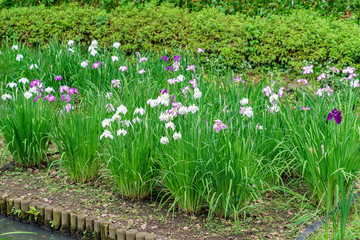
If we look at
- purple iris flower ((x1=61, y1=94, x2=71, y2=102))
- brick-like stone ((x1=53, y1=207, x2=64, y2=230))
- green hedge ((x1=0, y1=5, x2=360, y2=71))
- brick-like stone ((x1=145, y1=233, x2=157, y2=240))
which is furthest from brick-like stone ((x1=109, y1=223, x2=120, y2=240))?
green hedge ((x1=0, y1=5, x2=360, y2=71))

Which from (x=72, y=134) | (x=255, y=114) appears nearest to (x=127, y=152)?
(x=72, y=134)

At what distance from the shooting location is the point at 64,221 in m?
3.92

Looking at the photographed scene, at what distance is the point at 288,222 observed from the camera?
3715mm

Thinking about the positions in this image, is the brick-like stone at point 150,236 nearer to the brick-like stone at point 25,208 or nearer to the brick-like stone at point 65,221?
the brick-like stone at point 65,221

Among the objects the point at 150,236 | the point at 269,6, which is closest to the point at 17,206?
the point at 150,236

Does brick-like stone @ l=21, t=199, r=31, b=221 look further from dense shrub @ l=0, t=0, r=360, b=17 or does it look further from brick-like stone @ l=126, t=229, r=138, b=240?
dense shrub @ l=0, t=0, r=360, b=17

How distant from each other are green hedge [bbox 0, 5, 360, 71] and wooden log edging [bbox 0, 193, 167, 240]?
14.0 feet

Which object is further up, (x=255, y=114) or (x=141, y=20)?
(x=141, y=20)

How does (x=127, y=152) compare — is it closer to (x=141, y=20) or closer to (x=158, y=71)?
(x=158, y=71)

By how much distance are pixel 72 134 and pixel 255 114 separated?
168cm

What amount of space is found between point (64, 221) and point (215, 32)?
475 centimetres

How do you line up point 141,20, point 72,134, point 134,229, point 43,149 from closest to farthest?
point 134,229 → point 72,134 → point 43,149 → point 141,20

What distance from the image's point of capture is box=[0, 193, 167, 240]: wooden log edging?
3589 millimetres

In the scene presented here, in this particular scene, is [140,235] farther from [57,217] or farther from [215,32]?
[215,32]
